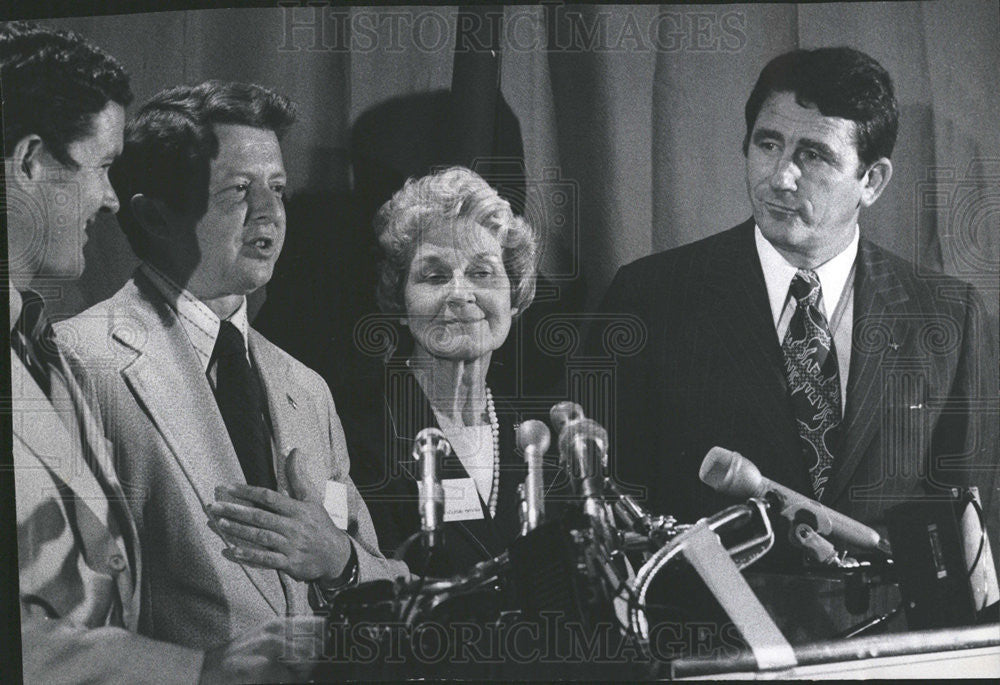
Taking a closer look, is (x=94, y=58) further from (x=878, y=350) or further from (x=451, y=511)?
(x=878, y=350)

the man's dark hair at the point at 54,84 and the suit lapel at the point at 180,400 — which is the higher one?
the man's dark hair at the point at 54,84

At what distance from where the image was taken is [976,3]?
2.83 m

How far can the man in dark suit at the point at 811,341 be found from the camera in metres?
2.77

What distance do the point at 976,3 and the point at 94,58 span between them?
2.38 metres

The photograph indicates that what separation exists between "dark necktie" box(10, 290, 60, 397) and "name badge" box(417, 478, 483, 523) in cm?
105

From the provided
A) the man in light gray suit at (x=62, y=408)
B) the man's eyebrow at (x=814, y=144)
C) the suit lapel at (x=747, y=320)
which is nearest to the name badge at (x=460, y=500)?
the man in light gray suit at (x=62, y=408)

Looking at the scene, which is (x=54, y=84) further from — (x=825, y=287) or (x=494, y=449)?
(x=825, y=287)

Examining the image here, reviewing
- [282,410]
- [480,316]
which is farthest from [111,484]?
[480,316]

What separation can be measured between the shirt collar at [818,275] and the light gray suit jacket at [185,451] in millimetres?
1216

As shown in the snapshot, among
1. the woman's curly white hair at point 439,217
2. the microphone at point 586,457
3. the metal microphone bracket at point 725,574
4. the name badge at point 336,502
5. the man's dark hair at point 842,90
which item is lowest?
the metal microphone bracket at point 725,574

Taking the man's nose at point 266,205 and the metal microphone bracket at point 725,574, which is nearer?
the metal microphone bracket at point 725,574

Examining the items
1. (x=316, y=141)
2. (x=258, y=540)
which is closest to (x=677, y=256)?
(x=316, y=141)

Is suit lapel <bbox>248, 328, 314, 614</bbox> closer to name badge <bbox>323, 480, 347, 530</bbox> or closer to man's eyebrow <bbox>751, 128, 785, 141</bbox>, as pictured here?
name badge <bbox>323, 480, 347, 530</bbox>

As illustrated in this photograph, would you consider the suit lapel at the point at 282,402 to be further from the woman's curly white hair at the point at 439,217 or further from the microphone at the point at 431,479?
the woman's curly white hair at the point at 439,217
